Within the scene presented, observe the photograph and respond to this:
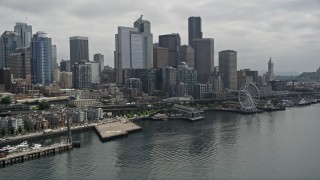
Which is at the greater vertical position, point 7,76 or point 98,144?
point 7,76

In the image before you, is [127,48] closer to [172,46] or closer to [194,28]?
[172,46]

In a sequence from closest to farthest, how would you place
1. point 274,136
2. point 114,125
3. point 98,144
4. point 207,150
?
point 207,150 < point 98,144 < point 274,136 < point 114,125

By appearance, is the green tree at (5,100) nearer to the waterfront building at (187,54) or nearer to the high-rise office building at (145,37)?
the waterfront building at (187,54)

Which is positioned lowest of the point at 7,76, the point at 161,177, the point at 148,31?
the point at 161,177

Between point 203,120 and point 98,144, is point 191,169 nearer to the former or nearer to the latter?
point 98,144

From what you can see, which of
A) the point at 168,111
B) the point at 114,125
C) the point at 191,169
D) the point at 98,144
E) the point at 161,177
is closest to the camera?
the point at 161,177

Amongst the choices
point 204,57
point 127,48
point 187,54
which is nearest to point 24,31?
point 127,48

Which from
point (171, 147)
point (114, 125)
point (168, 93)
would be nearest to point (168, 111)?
point (114, 125)
